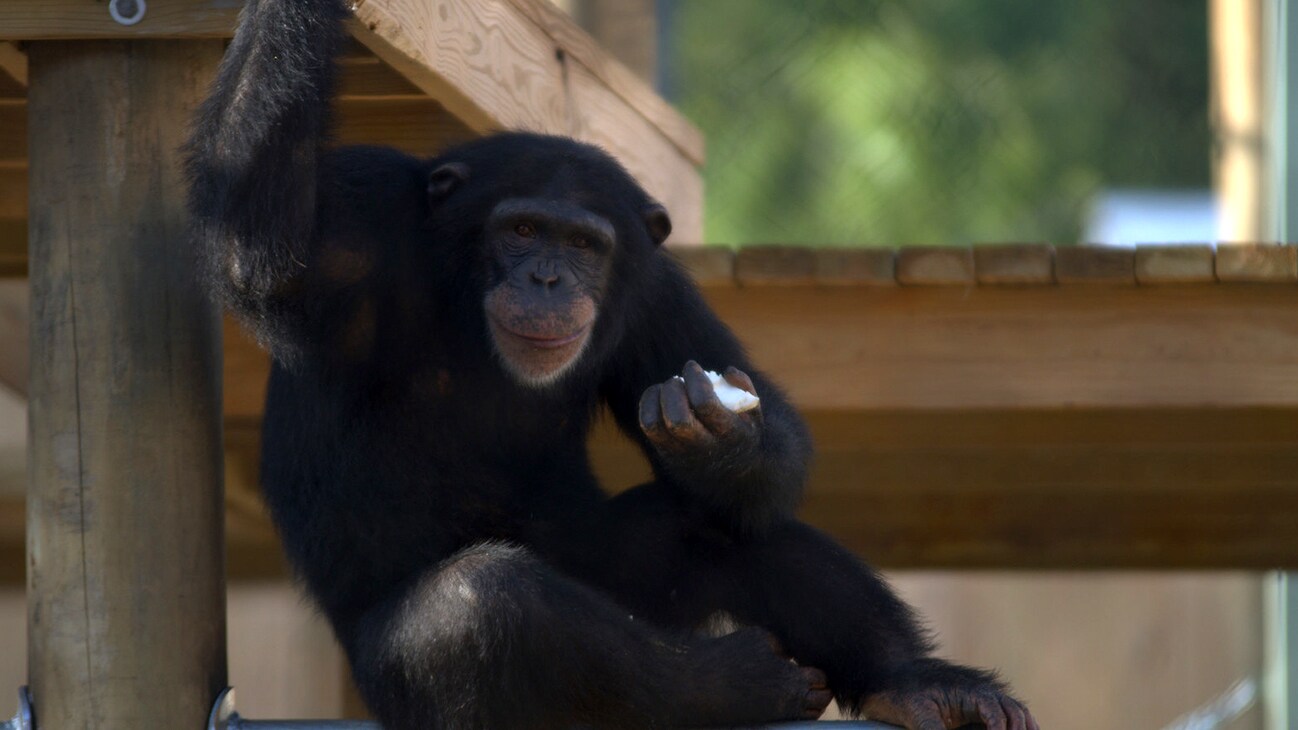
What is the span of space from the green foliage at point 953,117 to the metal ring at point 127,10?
8439mm

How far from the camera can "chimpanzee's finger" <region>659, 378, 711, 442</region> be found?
304cm

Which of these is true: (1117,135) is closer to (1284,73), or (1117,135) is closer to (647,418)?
(1284,73)

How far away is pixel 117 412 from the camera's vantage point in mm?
3074

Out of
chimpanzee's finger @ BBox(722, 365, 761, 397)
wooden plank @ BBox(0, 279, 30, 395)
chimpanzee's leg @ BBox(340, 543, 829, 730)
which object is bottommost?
chimpanzee's leg @ BBox(340, 543, 829, 730)

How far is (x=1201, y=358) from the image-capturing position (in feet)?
13.8

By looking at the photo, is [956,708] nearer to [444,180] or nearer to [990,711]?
[990,711]

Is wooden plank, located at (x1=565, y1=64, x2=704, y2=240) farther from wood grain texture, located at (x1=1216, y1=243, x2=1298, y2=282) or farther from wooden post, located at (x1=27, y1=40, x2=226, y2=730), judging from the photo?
wood grain texture, located at (x1=1216, y1=243, x2=1298, y2=282)

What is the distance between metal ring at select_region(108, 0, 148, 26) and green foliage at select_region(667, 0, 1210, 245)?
8439mm

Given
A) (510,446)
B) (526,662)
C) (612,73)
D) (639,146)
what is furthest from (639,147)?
(526,662)

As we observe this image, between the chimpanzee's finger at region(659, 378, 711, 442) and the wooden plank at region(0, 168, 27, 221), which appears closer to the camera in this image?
the chimpanzee's finger at region(659, 378, 711, 442)

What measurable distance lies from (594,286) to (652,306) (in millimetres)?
266

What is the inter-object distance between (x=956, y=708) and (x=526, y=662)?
891mm

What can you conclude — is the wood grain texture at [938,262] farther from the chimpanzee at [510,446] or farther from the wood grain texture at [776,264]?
the chimpanzee at [510,446]

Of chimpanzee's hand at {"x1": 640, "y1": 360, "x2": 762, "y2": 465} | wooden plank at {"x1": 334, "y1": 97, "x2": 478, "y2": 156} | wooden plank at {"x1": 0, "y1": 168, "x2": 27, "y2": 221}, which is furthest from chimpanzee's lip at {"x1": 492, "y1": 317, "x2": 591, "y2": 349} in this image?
wooden plank at {"x1": 0, "y1": 168, "x2": 27, "y2": 221}
